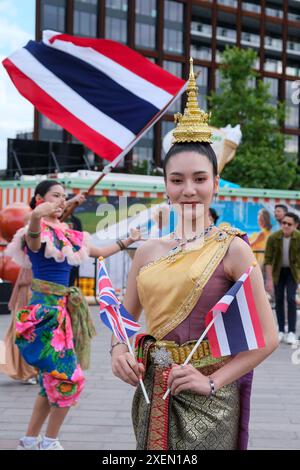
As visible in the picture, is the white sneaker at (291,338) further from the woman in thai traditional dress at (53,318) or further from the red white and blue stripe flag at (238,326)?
the red white and blue stripe flag at (238,326)

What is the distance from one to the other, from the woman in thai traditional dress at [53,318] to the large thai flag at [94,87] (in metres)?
1.74

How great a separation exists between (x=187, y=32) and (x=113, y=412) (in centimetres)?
5348

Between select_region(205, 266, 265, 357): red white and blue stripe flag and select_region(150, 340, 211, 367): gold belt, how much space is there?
0.07 metres

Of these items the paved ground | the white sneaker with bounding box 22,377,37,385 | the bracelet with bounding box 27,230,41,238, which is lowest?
the white sneaker with bounding box 22,377,37,385

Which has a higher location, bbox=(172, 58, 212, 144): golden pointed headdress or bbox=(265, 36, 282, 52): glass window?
bbox=(265, 36, 282, 52): glass window

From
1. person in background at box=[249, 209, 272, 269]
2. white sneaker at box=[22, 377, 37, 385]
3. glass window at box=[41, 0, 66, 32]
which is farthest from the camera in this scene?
glass window at box=[41, 0, 66, 32]

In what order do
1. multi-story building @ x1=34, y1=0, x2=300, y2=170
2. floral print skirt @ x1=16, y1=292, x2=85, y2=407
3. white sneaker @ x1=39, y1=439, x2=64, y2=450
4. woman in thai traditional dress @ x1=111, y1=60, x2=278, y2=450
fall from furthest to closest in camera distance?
multi-story building @ x1=34, y1=0, x2=300, y2=170 → floral print skirt @ x1=16, y1=292, x2=85, y2=407 → white sneaker @ x1=39, y1=439, x2=64, y2=450 → woman in thai traditional dress @ x1=111, y1=60, x2=278, y2=450

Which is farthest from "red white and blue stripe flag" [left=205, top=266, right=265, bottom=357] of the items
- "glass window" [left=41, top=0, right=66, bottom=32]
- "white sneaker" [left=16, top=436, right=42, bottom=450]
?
"glass window" [left=41, top=0, right=66, bottom=32]

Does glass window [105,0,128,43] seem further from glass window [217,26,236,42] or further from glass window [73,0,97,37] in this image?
glass window [217,26,236,42]

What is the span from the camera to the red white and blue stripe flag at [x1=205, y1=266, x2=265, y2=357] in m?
2.26

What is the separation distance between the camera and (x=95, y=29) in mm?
51844

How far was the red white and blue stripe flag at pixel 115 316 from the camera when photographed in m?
2.45
